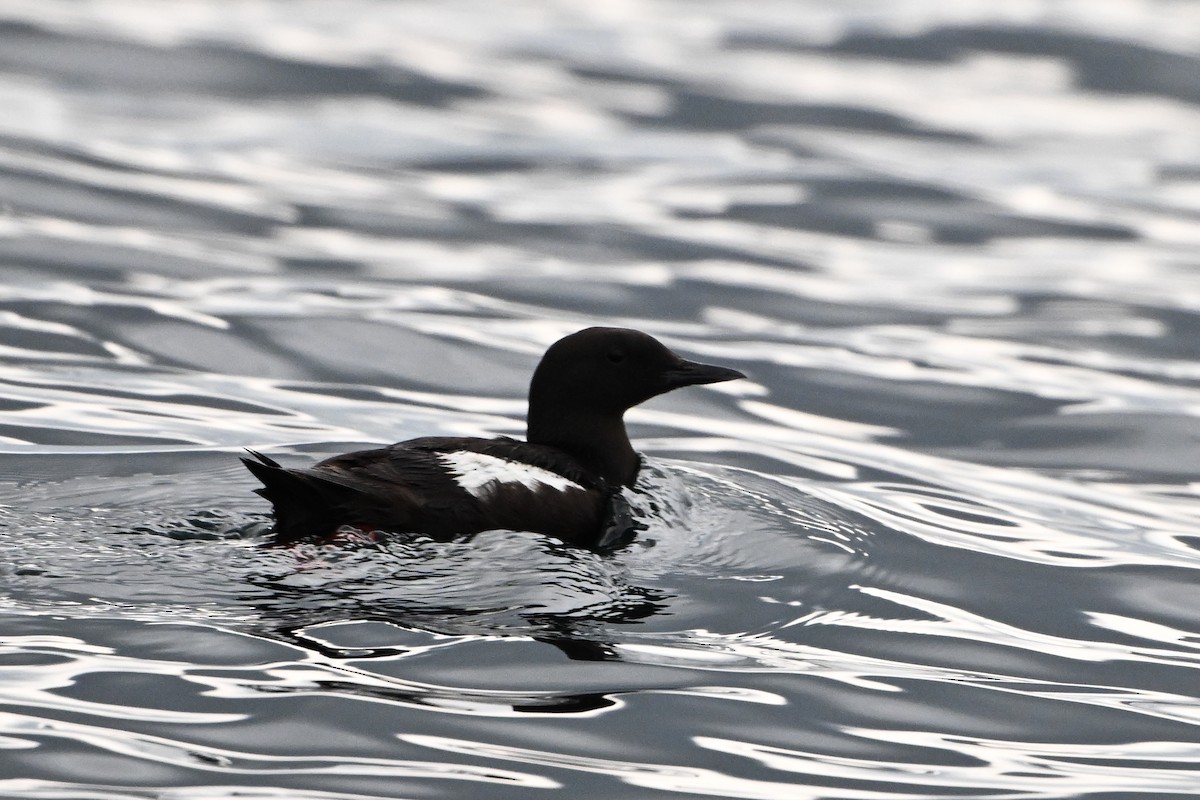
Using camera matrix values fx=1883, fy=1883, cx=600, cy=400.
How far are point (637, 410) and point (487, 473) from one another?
313cm

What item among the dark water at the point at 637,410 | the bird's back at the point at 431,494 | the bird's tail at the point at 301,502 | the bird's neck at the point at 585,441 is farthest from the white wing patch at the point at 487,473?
the bird's neck at the point at 585,441

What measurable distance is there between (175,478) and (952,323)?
219 inches

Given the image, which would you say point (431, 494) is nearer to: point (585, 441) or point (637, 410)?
point (585, 441)

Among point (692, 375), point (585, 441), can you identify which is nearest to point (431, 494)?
point (585, 441)

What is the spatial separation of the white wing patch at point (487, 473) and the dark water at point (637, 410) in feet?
1.01

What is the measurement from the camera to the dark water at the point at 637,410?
5.19 m

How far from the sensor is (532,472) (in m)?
6.72

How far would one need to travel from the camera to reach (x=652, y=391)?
24.5ft

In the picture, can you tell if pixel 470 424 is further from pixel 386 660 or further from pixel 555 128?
pixel 555 128

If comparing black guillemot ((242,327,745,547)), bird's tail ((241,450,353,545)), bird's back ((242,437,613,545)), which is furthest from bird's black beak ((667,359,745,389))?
bird's tail ((241,450,353,545))

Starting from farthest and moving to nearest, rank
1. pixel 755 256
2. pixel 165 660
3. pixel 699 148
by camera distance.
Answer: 1. pixel 699 148
2. pixel 755 256
3. pixel 165 660

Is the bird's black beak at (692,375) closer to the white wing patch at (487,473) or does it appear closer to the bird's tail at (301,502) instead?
the white wing patch at (487,473)

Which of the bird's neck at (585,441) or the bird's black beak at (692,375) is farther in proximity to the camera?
the bird's black beak at (692,375)

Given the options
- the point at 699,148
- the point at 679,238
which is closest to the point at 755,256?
the point at 679,238
